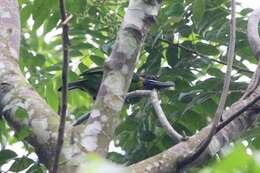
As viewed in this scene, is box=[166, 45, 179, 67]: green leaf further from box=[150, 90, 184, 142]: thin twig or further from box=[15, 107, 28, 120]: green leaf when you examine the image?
box=[15, 107, 28, 120]: green leaf

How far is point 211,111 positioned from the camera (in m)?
2.07

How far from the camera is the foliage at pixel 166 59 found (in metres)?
2.04

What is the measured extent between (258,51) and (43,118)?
73 centimetres

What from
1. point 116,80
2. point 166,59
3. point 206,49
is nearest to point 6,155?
point 116,80

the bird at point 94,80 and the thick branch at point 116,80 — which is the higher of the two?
the thick branch at point 116,80

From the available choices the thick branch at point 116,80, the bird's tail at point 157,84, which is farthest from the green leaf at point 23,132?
the bird's tail at point 157,84

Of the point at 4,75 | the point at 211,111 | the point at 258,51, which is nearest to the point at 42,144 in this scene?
the point at 4,75

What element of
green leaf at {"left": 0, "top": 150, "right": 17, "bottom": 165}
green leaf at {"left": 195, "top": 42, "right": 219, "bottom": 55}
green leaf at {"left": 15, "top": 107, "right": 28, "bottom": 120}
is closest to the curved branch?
green leaf at {"left": 15, "top": 107, "right": 28, "bottom": 120}

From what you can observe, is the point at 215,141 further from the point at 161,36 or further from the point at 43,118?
the point at 161,36

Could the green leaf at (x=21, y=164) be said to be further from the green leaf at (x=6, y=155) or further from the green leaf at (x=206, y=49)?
the green leaf at (x=206, y=49)

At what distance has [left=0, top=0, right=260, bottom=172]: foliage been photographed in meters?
2.04

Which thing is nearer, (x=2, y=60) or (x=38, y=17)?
(x=2, y=60)

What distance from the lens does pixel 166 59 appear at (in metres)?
2.27

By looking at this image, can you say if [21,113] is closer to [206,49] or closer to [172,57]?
[172,57]
